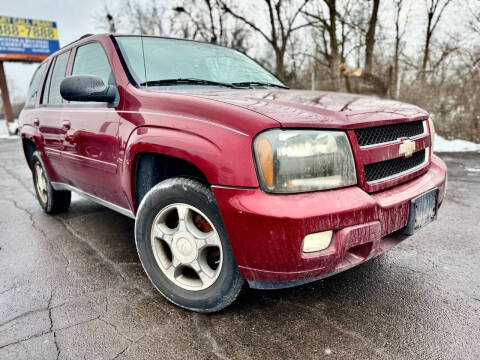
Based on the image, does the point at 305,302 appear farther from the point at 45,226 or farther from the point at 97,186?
the point at 45,226

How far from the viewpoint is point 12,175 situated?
22.5 ft

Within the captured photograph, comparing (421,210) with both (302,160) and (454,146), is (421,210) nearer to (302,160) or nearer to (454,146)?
(302,160)

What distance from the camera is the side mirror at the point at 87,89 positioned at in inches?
86.9

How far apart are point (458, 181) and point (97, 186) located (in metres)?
4.90

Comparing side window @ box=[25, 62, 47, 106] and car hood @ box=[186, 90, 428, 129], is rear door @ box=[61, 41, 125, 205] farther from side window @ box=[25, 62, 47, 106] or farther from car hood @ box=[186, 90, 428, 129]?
side window @ box=[25, 62, 47, 106]

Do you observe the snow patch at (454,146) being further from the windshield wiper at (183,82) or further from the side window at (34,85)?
the side window at (34,85)


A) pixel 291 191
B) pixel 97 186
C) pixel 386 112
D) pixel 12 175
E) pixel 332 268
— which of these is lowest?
pixel 12 175

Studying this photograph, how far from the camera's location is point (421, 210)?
6.41 ft

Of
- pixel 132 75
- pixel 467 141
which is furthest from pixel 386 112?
pixel 467 141

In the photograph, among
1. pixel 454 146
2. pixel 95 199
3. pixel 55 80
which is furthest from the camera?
pixel 454 146

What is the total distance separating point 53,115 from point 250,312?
2.60m

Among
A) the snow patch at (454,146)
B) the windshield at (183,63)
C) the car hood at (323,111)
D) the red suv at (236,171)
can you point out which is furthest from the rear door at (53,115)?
the snow patch at (454,146)

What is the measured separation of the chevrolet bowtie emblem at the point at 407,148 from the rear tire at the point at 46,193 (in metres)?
3.48

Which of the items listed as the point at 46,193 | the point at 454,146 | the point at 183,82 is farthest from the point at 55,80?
the point at 454,146
